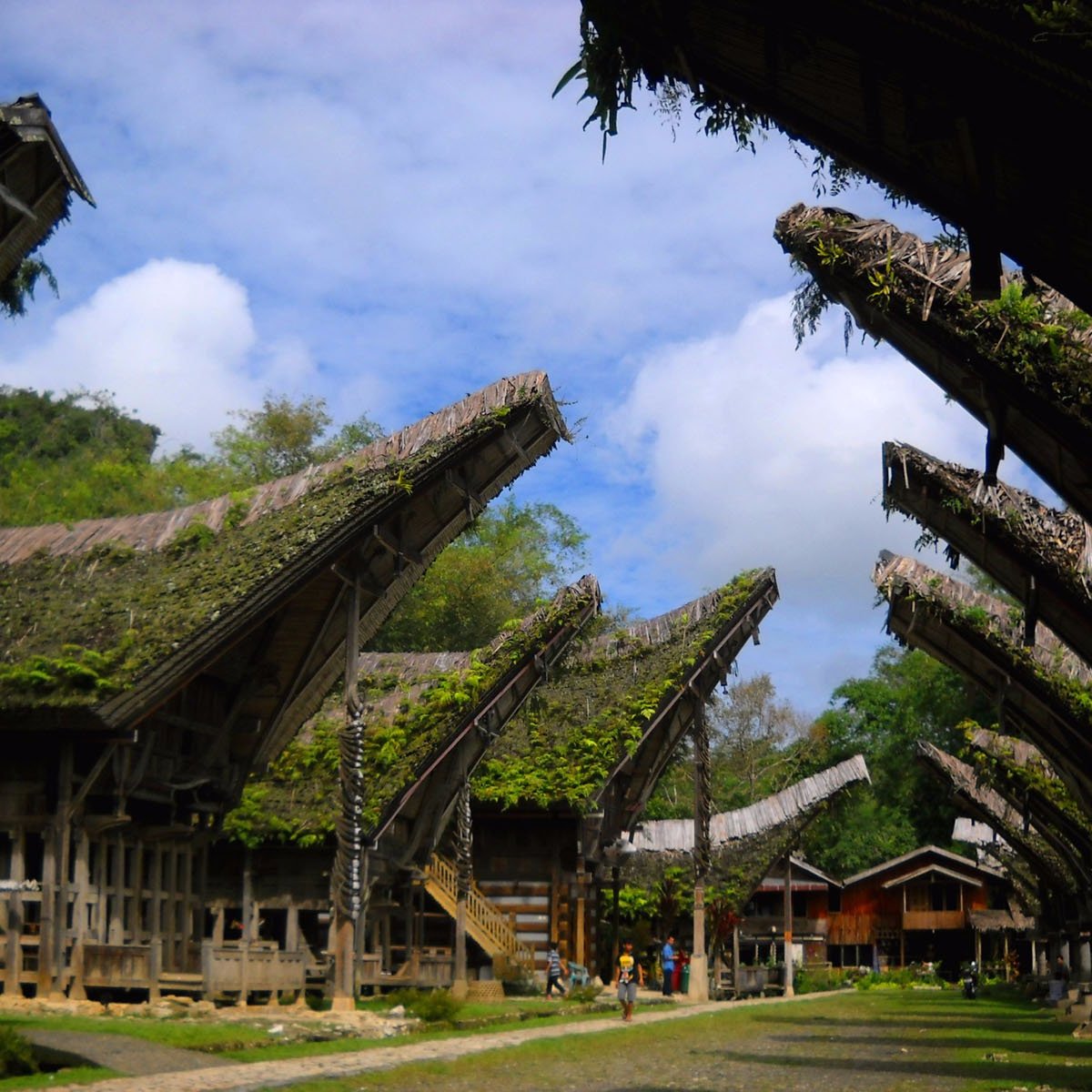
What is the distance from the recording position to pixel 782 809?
41.6m

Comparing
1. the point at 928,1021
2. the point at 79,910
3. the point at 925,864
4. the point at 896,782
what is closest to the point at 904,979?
the point at 925,864

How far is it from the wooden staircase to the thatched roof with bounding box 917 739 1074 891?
31.7 ft

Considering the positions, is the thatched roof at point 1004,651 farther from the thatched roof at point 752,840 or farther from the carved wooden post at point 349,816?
the thatched roof at point 752,840

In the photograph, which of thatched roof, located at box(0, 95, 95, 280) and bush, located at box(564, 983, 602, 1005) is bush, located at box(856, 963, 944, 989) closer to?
bush, located at box(564, 983, 602, 1005)

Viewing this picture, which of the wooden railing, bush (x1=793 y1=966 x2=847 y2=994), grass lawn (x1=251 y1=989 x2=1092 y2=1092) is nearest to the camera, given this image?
grass lawn (x1=251 y1=989 x2=1092 y2=1092)

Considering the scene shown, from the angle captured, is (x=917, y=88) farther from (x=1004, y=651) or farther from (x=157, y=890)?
(x=157, y=890)

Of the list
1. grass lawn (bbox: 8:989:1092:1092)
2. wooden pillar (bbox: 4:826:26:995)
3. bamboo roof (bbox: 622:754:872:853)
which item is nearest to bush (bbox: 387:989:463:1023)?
grass lawn (bbox: 8:989:1092:1092)

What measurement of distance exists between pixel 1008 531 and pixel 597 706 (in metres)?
21.5

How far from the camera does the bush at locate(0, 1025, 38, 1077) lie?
1250 cm

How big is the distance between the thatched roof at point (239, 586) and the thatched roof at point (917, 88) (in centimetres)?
1375

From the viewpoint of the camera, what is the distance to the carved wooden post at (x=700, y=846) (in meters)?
36.1

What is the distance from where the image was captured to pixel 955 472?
14250mm

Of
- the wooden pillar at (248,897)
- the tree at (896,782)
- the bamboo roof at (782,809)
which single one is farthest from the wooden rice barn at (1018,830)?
the tree at (896,782)

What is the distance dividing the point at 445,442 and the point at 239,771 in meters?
7.28
